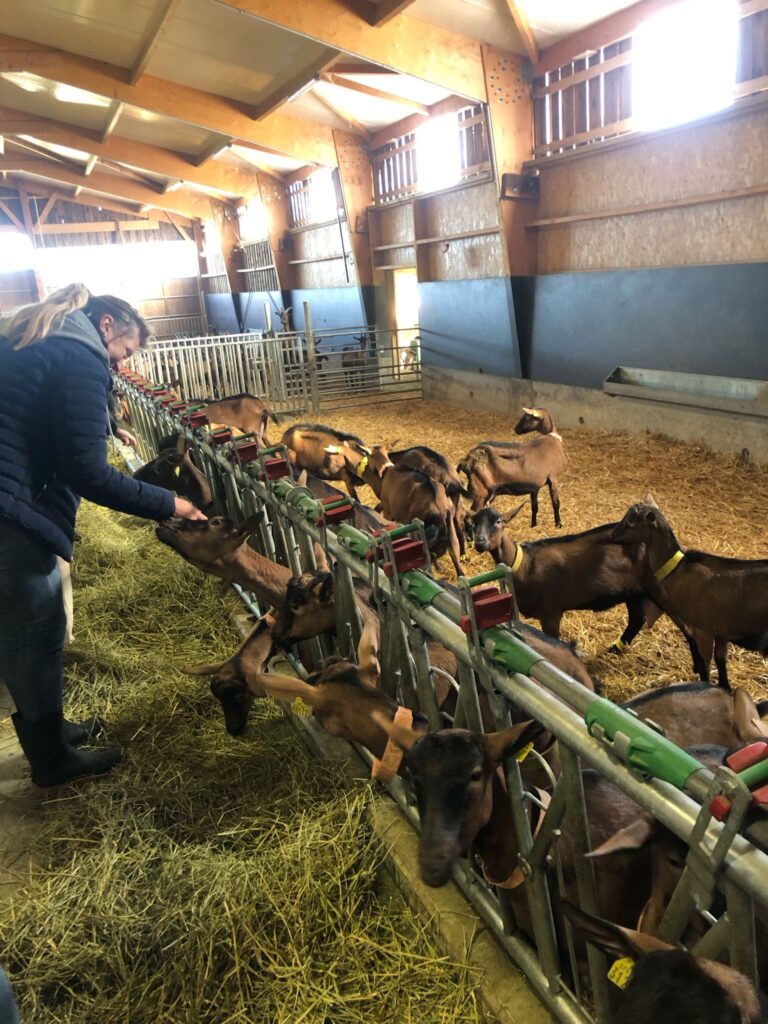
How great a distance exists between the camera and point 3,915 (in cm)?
237

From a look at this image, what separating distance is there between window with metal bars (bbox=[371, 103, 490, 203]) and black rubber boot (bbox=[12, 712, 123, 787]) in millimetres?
9730

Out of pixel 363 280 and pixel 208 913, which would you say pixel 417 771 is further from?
pixel 363 280

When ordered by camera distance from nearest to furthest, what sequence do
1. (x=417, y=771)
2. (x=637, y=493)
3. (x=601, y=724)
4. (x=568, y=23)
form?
(x=601, y=724)
(x=417, y=771)
(x=637, y=493)
(x=568, y=23)

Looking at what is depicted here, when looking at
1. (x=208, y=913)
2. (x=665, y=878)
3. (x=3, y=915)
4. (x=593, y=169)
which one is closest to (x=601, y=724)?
(x=665, y=878)

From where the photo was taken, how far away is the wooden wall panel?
23.2 ft

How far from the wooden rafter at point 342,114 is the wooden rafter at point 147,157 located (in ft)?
17.0

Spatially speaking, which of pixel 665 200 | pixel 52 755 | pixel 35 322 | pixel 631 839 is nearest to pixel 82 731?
pixel 52 755

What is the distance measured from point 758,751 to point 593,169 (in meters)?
9.32

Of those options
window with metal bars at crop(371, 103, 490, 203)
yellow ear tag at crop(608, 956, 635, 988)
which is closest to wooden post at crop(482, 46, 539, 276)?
window with metal bars at crop(371, 103, 490, 203)

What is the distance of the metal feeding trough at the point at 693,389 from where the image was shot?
7.20 m

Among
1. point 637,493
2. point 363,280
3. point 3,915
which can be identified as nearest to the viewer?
point 3,915

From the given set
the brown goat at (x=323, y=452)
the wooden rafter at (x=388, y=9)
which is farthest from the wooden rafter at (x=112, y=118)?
the brown goat at (x=323, y=452)

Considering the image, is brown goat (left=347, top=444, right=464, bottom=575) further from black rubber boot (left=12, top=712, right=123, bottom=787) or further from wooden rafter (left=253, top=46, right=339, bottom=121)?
wooden rafter (left=253, top=46, right=339, bottom=121)

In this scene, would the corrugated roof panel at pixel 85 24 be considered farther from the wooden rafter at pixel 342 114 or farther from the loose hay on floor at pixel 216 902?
the loose hay on floor at pixel 216 902
